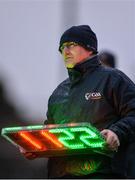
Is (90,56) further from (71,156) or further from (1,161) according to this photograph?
(1,161)

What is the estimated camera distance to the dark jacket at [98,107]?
23.6ft

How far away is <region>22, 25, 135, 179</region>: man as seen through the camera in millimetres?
7184

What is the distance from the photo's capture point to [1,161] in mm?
21094

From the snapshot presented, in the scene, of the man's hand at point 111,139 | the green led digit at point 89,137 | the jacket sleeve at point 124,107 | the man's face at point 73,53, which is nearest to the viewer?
the green led digit at point 89,137

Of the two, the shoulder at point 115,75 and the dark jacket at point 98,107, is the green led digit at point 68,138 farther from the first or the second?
the shoulder at point 115,75

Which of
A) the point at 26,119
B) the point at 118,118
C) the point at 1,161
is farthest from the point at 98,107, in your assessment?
the point at 26,119

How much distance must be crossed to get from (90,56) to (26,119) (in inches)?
655

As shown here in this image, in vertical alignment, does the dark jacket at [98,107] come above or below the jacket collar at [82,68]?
below

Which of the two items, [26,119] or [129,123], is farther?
[26,119]

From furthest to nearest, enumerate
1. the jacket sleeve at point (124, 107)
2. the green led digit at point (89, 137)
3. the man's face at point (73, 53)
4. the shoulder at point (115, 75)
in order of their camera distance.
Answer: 1. the man's face at point (73, 53)
2. the shoulder at point (115, 75)
3. the jacket sleeve at point (124, 107)
4. the green led digit at point (89, 137)

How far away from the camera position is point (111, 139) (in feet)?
22.9

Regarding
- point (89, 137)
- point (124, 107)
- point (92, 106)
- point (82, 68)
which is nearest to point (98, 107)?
point (92, 106)

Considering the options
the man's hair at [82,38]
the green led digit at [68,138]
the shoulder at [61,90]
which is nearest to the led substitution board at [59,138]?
the green led digit at [68,138]

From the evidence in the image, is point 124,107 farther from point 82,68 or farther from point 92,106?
point 82,68
